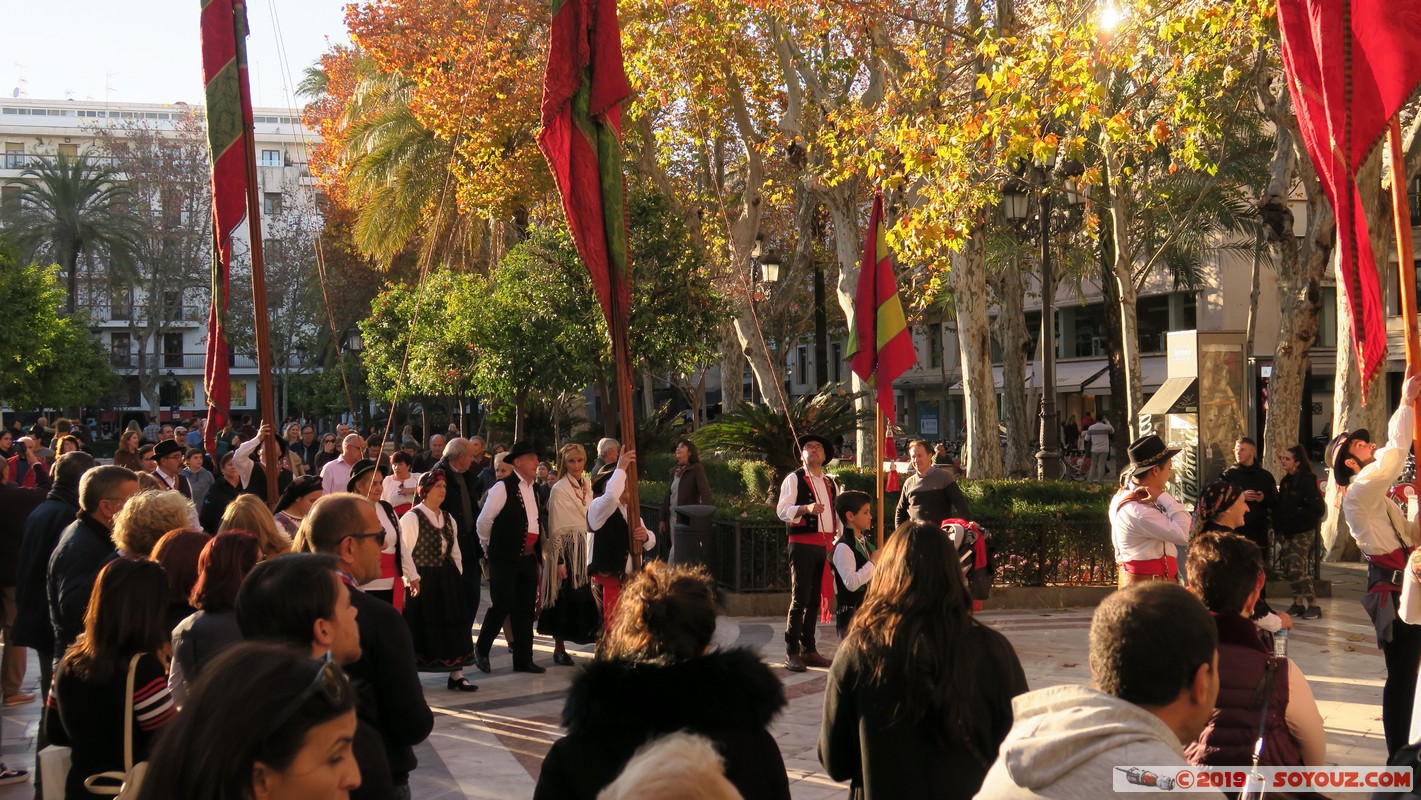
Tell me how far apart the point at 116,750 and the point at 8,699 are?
19.5 feet

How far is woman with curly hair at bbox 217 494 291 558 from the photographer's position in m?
5.16

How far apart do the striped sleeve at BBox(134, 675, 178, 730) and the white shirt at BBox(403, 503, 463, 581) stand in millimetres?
4526

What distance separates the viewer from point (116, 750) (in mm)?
3775

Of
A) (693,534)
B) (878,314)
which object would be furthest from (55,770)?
(693,534)

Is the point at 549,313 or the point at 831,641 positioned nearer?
the point at 831,641

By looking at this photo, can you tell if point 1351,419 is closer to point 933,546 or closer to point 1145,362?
point 933,546

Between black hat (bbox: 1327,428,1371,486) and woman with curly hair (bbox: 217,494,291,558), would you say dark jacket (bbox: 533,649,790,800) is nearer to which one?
woman with curly hair (bbox: 217,494,291,558)

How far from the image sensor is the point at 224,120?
790 centimetres

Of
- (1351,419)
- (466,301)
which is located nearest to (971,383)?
(1351,419)

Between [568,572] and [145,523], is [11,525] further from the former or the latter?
[145,523]

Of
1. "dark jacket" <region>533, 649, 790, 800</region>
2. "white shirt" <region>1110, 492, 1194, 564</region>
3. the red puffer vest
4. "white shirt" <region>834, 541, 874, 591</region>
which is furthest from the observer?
"white shirt" <region>834, 541, 874, 591</region>

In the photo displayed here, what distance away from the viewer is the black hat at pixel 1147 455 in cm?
751

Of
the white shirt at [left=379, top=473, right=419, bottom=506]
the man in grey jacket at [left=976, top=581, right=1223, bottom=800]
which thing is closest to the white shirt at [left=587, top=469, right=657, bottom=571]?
the white shirt at [left=379, top=473, right=419, bottom=506]

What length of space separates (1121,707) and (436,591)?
7.04 m
